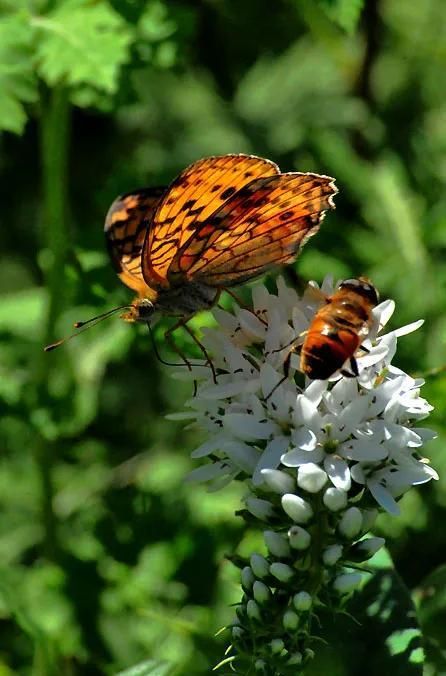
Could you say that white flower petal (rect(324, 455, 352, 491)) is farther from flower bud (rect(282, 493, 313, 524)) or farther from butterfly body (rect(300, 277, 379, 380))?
butterfly body (rect(300, 277, 379, 380))

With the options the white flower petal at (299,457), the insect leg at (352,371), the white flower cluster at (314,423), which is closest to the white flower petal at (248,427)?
the white flower cluster at (314,423)

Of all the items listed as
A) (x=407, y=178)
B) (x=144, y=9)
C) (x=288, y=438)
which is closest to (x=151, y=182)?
(x=144, y=9)

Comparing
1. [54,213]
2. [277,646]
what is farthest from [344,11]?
[277,646]

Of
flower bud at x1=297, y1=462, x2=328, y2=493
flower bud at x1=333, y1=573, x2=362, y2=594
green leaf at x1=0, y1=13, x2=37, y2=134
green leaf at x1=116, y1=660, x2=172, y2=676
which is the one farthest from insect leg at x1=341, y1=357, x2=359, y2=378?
green leaf at x1=0, y1=13, x2=37, y2=134

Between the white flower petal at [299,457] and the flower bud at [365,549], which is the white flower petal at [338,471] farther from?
the flower bud at [365,549]

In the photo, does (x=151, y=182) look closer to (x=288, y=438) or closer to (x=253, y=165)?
(x=253, y=165)

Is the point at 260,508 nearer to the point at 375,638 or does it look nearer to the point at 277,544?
the point at 277,544

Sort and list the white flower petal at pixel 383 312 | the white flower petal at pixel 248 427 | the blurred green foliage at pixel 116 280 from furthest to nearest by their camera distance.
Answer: the blurred green foliage at pixel 116 280 < the white flower petal at pixel 383 312 < the white flower petal at pixel 248 427
